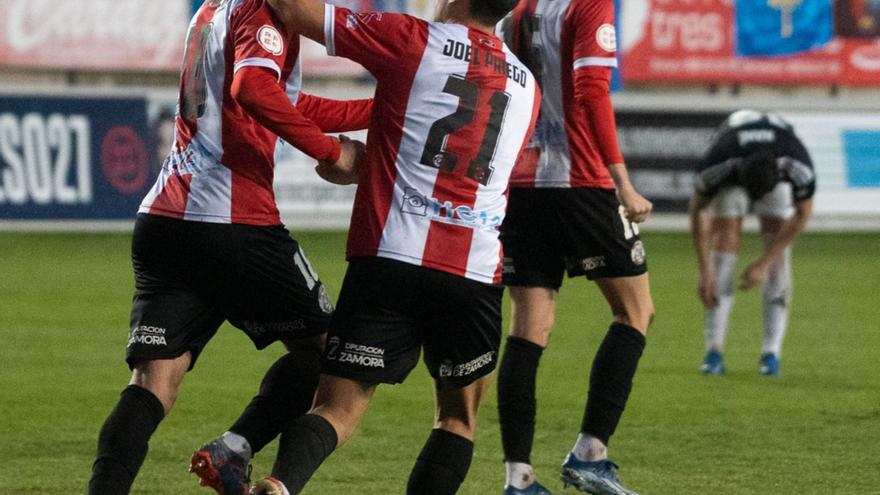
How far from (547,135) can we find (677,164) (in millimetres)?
12348

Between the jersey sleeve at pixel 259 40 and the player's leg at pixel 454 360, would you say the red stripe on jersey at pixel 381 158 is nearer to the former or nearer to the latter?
the player's leg at pixel 454 360

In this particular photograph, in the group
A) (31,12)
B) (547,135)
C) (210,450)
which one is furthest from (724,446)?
(31,12)

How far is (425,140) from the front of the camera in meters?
4.47

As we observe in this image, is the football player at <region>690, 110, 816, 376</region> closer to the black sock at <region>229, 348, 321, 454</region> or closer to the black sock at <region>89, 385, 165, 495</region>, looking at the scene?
the black sock at <region>229, 348, 321, 454</region>

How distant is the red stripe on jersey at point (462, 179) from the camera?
4.48 meters

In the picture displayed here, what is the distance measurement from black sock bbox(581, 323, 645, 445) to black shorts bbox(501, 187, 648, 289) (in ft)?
0.82

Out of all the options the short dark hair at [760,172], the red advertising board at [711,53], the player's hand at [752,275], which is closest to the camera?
the player's hand at [752,275]

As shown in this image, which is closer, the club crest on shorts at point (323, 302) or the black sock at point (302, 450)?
the black sock at point (302, 450)

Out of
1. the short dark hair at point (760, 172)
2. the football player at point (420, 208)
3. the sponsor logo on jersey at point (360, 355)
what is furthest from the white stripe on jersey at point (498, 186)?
the short dark hair at point (760, 172)

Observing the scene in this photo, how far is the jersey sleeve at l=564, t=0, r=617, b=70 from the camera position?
5645 millimetres

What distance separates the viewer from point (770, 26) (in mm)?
21312

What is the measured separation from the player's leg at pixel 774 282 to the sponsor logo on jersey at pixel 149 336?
5124 millimetres

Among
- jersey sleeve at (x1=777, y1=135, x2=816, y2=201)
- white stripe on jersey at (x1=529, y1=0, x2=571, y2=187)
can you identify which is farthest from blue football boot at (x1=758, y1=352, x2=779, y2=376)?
white stripe on jersey at (x1=529, y1=0, x2=571, y2=187)

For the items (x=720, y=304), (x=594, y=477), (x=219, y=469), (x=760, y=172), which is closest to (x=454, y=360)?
(x=219, y=469)
